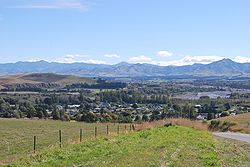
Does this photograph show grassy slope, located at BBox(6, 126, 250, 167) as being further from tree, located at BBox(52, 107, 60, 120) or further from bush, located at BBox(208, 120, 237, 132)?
tree, located at BBox(52, 107, 60, 120)

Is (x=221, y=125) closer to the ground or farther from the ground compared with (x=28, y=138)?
closer to the ground

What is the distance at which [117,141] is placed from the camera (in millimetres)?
29469

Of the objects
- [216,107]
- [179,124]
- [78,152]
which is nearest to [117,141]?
[78,152]

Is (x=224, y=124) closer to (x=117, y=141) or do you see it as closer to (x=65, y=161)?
(x=117, y=141)

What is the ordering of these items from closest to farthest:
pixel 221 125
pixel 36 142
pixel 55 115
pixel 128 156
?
pixel 128 156, pixel 36 142, pixel 221 125, pixel 55 115

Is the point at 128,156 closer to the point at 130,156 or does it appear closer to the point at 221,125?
the point at 130,156


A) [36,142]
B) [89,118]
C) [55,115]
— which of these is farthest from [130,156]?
[55,115]

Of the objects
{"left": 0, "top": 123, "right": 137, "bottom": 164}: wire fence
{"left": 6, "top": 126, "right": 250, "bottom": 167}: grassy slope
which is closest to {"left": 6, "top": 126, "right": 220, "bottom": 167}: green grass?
{"left": 6, "top": 126, "right": 250, "bottom": 167}: grassy slope

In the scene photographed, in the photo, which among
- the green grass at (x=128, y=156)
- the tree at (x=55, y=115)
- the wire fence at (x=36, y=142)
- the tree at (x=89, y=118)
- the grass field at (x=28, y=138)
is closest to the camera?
the green grass at (x=128, y=156)

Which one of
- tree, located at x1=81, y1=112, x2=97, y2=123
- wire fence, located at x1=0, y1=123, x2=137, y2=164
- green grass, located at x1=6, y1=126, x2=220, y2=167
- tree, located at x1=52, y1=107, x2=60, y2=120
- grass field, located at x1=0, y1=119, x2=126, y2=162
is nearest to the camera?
green grass, located at x1=6, y1=126, x2=220, y2=167

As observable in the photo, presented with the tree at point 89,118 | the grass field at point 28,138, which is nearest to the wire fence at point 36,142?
the grass field at point 28,138

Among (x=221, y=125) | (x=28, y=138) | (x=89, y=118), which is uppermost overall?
(x=28, y=138)

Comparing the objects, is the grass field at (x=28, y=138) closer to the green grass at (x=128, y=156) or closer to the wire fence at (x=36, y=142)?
the wire fence at (x=36, y=142)

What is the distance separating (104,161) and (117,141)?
9.92 meters
